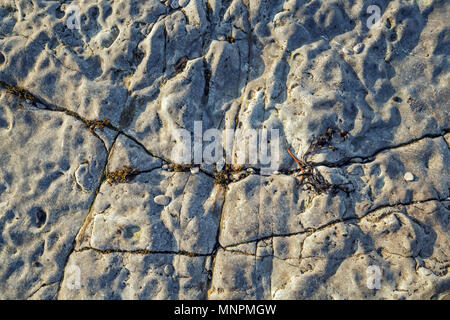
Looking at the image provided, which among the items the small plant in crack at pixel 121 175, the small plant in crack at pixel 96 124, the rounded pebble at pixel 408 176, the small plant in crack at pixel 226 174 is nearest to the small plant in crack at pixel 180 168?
the small plant in crack at pixel 226 174

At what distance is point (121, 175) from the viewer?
4.30 metres

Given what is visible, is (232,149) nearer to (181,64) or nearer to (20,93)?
(181,64)

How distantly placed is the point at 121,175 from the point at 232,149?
1553 mm

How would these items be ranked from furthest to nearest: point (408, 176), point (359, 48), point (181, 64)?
point (181, 64), point (359, 48), point (408, 176)

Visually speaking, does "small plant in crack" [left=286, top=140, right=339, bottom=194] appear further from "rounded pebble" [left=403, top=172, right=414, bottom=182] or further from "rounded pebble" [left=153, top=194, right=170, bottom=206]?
"rounded pebble" [left=153, top=194, right=170, bottom=206]

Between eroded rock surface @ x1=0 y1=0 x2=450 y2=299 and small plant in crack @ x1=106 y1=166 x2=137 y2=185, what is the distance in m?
0.01

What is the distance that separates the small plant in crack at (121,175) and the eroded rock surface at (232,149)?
0.01m

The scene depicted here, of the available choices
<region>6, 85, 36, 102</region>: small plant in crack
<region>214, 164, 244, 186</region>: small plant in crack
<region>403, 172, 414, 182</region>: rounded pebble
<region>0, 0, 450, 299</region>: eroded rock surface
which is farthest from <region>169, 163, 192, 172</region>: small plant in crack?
<region>403, 172, 414, 182</region>: rounded pebble

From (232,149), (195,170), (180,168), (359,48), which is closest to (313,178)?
(232,149)

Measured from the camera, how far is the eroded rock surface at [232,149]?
398 centimetres
